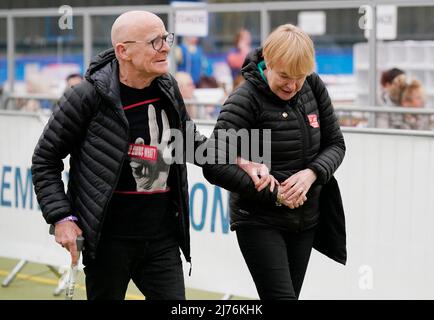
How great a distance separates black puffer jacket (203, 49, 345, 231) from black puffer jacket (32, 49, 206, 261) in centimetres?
57

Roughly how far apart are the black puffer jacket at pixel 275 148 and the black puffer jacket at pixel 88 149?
0.57 meters

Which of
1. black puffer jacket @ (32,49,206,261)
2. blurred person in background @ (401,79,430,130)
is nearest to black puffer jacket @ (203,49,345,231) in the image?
black puffer jacket @ (32,49,206,261)

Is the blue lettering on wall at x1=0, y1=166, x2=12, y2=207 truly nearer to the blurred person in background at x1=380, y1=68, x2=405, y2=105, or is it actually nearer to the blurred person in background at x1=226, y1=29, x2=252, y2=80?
the blurred person in background at x1=380, y1=68, x2=405, y2=105

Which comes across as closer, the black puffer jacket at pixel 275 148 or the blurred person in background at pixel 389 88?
the black puffer jacket at pixel 275 148

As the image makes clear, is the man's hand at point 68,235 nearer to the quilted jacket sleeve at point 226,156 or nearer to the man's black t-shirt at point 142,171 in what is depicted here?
the man's black t-shirt at point 142,171

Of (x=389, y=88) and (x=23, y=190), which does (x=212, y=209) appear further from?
(x=389, y=88)

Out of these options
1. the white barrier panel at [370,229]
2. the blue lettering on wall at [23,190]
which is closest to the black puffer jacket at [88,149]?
the white barrier panel at [370,229]

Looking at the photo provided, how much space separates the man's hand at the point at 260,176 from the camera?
4.71 metres

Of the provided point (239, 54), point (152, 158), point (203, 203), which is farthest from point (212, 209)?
point (239, 54)

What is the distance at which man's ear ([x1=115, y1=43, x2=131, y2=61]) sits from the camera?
446cm

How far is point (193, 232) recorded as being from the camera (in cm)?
745

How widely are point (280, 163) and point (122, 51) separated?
37.3 inches
